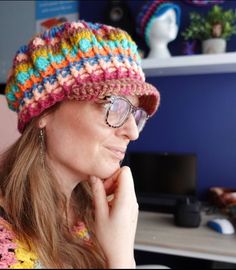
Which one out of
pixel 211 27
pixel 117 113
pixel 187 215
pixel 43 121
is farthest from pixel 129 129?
pixel 211 27

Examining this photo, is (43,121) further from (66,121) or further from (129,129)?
(129,129)

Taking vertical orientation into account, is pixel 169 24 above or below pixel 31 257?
above

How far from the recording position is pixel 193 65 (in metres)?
0.69

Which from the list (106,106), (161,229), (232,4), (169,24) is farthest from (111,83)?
(169,24)

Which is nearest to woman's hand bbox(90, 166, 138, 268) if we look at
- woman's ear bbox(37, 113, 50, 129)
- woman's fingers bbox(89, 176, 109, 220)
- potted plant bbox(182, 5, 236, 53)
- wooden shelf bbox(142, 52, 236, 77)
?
woman's fingers bbox(89, 176, 109, 220)

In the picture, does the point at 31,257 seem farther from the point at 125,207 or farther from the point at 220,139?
the point at 220,139

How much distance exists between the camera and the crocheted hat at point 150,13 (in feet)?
4.46

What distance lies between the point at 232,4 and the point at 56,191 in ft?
3.09

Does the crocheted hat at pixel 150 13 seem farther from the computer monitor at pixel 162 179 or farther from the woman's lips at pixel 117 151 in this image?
the woman's lips at pixel 117 151

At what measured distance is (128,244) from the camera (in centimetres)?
26

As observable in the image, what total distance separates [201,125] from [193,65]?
0.59 ft

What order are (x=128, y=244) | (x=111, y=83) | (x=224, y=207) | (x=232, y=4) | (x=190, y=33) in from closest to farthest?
1. (x=128, y=244)
2. (x=111, y=83)
3. (x=224, y=207)
4. (x=232, y=4)
5. (x=190, y=33)

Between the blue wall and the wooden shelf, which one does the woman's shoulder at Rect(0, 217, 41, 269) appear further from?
the wooden shelf

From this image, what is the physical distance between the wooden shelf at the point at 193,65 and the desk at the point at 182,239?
→ 0.94 feet
